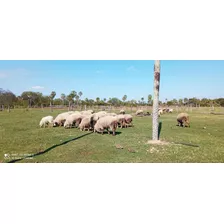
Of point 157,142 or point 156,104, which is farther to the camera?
point 156,104

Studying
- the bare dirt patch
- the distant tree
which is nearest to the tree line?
the distant tree

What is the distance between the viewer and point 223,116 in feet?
19.7

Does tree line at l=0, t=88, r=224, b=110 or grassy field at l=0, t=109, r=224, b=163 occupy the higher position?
tree line at l=0, t=88, r=224, b=110

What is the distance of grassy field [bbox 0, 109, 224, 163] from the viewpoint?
14.1 ft

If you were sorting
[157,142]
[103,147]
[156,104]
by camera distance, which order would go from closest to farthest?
1. [103,147]
2. [157,142]
3. [156,104]

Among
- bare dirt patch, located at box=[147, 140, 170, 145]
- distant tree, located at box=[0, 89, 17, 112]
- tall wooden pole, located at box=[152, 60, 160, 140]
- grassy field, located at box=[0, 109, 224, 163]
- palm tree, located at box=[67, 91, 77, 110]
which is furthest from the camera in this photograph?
palm tree, located at box=[67, 91, 77, 110]

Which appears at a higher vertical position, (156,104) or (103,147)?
(156,104)

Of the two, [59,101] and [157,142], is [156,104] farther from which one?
[59,101]

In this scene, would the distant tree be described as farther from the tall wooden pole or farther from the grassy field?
the tall wooden pole

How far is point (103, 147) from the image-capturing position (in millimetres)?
4887

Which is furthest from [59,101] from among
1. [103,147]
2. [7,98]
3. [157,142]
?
[157,142]
